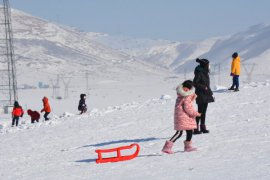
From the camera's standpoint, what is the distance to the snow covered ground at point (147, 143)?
9.01 m

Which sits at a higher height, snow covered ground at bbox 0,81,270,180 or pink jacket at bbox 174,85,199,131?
pink jacket at bbox 174,85,199,131

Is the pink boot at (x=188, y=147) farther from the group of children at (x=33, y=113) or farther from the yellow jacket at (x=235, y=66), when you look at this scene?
the group of children at (x=33, y=113)

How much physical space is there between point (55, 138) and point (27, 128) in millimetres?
5214

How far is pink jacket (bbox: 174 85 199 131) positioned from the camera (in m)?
10.2

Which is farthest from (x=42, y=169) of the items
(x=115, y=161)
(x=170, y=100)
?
(x=170, y=100)

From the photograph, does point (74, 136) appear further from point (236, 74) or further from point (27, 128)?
point (236, 74)

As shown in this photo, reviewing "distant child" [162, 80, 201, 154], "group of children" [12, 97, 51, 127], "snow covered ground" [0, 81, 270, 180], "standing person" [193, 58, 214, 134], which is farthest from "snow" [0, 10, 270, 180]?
"group of children" [12, 97, 51, 127]

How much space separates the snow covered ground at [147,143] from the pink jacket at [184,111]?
0.49 m

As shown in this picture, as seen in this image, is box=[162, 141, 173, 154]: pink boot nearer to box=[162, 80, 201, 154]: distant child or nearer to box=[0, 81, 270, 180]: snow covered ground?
box=[0, 81, 270, 180]: snow covered ground

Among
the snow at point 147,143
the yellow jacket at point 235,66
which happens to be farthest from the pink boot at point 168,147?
the yellow jacket at point 235,66

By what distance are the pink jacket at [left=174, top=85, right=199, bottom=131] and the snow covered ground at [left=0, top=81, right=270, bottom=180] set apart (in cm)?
49

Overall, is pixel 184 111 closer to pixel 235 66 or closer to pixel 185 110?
pixel 185 110

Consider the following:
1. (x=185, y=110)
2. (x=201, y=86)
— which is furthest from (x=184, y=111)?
(x=201, y=86)

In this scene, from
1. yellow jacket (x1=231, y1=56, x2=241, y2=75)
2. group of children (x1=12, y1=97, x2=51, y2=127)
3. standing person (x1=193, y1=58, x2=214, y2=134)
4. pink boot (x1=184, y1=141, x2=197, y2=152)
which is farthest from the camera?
group of children (x1=12, y1=97, x2=51, y2=127)
